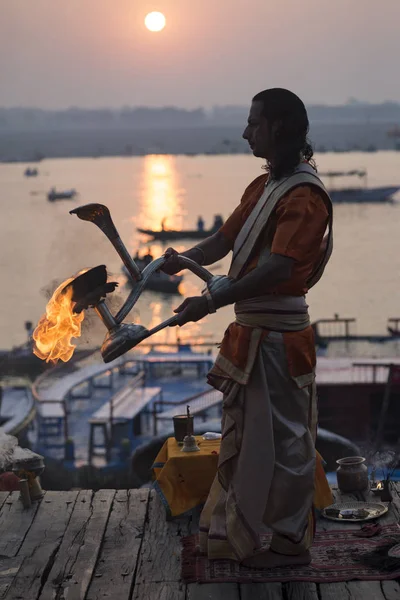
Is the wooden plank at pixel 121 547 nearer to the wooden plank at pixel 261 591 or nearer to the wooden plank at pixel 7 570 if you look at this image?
the wooden plank at pixel 7 570

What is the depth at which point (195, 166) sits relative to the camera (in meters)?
180

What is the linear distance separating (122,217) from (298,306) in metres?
88.4

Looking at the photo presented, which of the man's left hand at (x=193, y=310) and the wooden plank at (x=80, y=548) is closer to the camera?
the man's left hand at (x=193, y=310)

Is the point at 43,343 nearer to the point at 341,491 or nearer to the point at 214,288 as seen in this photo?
the point at 214,288

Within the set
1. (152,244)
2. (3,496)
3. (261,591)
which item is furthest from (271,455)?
(152,244)

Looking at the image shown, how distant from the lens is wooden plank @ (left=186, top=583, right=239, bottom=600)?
16.0 feet

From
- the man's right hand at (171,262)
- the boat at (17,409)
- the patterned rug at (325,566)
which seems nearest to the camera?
the patterned rug at (325,566)

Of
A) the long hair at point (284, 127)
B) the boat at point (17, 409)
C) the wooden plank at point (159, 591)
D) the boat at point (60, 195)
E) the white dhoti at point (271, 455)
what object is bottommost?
the boat at point (17, 409)

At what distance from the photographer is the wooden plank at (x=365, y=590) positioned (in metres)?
4.84

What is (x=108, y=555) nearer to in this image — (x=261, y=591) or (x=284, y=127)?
(x=261, y=591)

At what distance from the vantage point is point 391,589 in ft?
16.1

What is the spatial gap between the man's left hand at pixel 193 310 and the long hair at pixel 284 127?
2.23 feet

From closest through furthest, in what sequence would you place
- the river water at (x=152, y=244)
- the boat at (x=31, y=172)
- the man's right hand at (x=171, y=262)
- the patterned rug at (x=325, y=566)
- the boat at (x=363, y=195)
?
1. the patterned rug at (x=325, y=566)
2. the man's right hand at (x=171, y=262)
3. the river water at (x=152, y=244)
4. the boat at (x=363, y=195)
5. the boat at (x=31, y=172)

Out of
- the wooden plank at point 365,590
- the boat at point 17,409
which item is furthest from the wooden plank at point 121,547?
the boat at point 17,409
